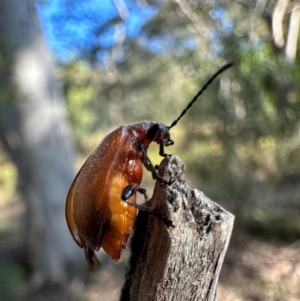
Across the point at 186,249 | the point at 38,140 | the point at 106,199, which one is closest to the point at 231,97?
the point at 38,140

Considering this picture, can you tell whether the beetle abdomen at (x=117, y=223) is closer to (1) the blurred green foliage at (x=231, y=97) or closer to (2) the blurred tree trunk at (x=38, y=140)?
(1) the blurred green foliage at (x=231, y=97)

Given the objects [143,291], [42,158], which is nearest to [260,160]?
[42,158]

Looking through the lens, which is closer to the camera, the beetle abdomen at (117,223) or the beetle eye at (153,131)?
the beetle abdomen at (117,223)

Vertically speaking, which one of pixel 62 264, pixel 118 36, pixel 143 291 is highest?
pixel 118 36

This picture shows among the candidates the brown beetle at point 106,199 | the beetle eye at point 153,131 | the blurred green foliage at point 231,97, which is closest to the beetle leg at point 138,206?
the brown beetle at point 106,199

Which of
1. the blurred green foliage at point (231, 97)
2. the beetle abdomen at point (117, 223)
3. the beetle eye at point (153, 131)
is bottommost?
the beetle abdomen at point (117, 223)

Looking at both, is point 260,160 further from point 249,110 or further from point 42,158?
point 42,158

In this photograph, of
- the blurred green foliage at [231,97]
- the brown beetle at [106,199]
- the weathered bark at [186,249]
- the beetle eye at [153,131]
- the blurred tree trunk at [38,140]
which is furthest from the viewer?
the blurred tree trunk at [38,140]

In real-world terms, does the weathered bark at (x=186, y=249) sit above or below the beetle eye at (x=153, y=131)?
below
